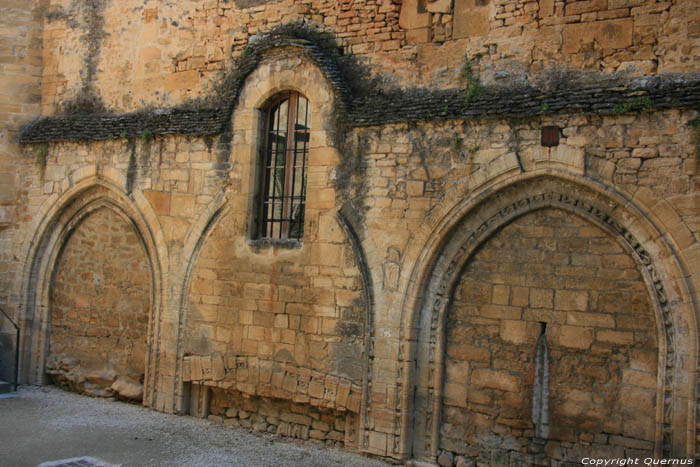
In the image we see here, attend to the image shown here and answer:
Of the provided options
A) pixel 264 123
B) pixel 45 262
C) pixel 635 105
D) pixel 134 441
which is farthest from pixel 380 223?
pixel 45 262

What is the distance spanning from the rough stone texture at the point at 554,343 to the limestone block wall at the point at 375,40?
1.73m

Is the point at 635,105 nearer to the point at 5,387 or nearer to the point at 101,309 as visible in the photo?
the point at 101,309

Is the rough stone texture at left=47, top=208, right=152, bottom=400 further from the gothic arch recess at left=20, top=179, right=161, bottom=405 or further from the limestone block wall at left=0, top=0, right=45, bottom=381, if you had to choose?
the limestone block wall at left=0, top=0, right=45, bottom=381

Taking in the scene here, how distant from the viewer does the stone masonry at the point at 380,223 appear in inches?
253

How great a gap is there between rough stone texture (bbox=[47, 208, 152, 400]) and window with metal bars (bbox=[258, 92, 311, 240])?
7.46 ft

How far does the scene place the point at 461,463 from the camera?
7.09 m

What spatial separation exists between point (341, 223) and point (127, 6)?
5.26m

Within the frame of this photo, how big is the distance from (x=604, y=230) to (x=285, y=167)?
405 cm

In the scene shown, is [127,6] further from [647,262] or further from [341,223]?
[647,262]

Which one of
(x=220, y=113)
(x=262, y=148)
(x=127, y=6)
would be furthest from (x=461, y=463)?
(x=127, y=6)

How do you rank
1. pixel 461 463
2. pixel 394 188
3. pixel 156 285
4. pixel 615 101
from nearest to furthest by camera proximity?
pixel 615 101, pixel 461 463, pixel 394 188, pixel 156 285

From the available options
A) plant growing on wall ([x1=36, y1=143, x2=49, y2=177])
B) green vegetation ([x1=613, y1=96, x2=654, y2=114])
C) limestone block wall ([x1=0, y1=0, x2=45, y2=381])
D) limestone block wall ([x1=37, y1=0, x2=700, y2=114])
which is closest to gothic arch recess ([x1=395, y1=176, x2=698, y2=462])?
green vegetation ([x1=613, y1=96, x2=654, y2=114])

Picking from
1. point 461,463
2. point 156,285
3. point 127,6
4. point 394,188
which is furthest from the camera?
point 127,6

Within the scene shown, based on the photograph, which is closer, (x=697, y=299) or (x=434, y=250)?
(x=697, y=299)
